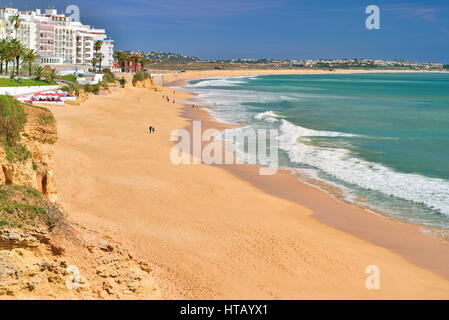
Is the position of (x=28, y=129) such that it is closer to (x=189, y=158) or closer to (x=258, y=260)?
(x=258, y=260)

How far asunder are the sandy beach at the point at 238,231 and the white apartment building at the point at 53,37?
70764mm

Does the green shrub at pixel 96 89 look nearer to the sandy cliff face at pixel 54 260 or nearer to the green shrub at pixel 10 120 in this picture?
the green shrub at pixel 10 120

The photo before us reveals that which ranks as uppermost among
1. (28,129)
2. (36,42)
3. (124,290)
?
(36,42)

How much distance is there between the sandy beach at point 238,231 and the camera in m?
12.6

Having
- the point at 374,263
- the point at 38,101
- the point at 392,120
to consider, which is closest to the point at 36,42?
the point at 38,101

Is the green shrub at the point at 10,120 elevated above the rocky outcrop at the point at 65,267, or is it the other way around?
the green shrub at the point at 10,120

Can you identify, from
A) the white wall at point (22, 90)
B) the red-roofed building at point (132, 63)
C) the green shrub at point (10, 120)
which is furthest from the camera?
the red-roofed building at point (132, 63)

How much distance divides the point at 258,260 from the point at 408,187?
40.9 feet

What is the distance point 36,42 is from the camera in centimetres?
9662

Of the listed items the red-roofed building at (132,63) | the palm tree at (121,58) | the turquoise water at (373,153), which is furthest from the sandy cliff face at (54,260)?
Result: the red-roofed building at (132,63)

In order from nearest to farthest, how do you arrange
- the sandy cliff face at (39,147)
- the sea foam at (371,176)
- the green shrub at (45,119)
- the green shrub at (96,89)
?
the sandy cliff face at (39,147), the green shrub at (45,119), the sea foam at (371,176), the green shrub at (96,89)

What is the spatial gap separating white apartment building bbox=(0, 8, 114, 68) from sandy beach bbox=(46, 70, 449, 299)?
7076cm

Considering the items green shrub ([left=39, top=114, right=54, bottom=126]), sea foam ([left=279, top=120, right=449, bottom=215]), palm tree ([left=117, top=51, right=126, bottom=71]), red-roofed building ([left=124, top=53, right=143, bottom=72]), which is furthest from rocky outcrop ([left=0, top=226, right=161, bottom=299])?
red-roofed building ([left=124, top=53, right=143, bottom=72])

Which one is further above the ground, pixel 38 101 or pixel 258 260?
pixel 38 101
